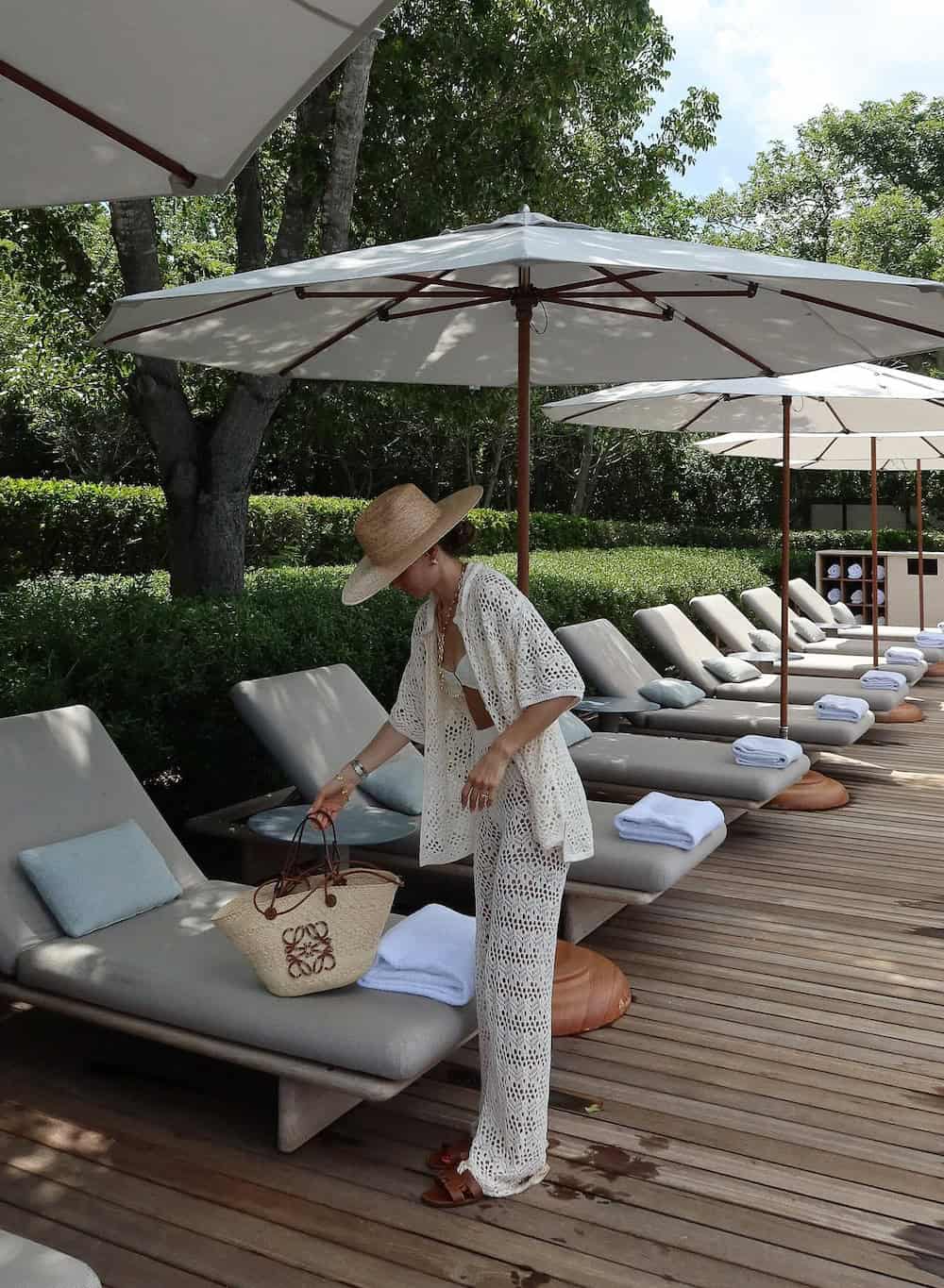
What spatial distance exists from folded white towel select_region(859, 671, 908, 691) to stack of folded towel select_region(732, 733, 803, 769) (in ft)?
8.94

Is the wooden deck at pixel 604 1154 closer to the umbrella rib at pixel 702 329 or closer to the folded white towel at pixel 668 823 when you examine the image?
the folded white towel at pixel 668 823

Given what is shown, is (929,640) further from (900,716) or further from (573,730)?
(573,730)

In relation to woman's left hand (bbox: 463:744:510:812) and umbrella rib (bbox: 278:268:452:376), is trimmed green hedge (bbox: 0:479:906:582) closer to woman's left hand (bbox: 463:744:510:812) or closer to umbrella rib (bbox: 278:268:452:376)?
umbrella rib (bbox: 278:268:452:376)

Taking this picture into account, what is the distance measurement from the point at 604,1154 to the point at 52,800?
2054 mm

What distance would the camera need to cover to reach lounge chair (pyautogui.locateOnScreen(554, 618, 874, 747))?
6.88 m

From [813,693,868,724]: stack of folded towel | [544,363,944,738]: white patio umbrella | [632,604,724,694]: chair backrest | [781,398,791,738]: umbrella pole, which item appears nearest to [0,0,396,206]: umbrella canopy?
[544,363,944,738]: white patio umbrella

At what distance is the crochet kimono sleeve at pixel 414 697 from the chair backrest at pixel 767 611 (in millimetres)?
8039

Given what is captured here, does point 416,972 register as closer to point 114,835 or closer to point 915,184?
point 114,835

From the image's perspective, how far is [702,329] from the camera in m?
4.56

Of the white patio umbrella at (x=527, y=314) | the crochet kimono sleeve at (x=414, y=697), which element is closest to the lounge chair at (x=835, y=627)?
the white patio umbrella at (x=527, y=314)

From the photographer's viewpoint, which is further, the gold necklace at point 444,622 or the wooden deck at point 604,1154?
the gold necklace at point 444,622

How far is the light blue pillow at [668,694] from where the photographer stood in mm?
7254

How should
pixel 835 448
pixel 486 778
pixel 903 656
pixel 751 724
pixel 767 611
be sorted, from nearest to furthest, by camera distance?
pixel 486 778
pixel 751 724
pixel 903 656
pixel 835 448
pixel 767 611

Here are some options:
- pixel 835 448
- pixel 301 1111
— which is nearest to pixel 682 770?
pixel 301 1111
